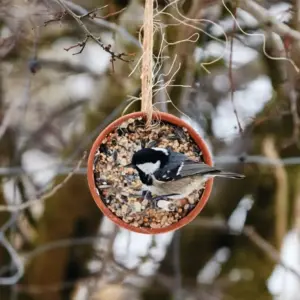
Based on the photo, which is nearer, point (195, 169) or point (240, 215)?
point (195, 169)

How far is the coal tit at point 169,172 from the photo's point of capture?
78 cm

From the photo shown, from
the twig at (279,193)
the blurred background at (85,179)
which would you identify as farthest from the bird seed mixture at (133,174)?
the twig at (279,193)

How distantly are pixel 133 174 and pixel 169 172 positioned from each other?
8cm

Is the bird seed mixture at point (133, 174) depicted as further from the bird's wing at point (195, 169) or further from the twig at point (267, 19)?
the twig at point (267, 19)

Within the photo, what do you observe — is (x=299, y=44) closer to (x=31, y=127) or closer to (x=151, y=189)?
(x=151, y=189)

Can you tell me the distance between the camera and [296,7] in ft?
3.57

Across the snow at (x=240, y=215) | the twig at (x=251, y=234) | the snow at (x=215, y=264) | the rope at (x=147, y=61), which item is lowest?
the snow at (x=215, y=264)

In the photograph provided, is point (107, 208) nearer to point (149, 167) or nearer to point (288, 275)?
point (149, 167)

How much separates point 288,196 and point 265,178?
3.0 inches

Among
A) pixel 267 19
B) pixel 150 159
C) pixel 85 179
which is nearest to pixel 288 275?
pixel 85 179

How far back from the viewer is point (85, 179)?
4.79 feet

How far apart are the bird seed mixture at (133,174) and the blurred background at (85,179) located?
31cm

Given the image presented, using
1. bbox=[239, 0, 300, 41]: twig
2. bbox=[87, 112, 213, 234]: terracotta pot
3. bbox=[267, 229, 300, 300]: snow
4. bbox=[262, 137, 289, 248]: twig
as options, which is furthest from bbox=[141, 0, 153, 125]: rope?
bbox=[267, 229, 300, 300]: snow

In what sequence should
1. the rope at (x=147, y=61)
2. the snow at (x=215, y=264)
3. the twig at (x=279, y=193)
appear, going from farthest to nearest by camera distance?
the snow at (x=215, y=264), the twig at (x=279, y=193), the rope at (x=147, y=61)
